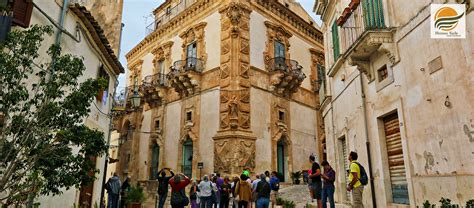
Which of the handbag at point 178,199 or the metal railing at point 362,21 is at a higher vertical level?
the metal railing at point 362,21

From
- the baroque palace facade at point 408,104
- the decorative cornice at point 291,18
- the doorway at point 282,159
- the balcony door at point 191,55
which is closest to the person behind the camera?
the baroque palace facade at point 408,104

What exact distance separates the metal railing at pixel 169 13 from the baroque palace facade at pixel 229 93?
0.11 metres

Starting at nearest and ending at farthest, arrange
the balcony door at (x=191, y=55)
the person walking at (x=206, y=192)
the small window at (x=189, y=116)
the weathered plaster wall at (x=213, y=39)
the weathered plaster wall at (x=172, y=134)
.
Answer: the person walking at (x=206, y=192), the weathered plaster wall at (x=213, y=39), the small window at (x=189, y=116), the balcony door at (x=191, y=55), the weathered plaster wall at (x=172, y=134)

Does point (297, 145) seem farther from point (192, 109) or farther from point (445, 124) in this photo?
point (445, 124)

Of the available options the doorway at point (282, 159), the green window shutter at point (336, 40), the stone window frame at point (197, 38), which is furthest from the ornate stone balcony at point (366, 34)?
the stone window frame at point (197, 38)

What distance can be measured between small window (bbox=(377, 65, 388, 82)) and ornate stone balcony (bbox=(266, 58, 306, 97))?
11954 mm

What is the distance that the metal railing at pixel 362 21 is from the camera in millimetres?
8055

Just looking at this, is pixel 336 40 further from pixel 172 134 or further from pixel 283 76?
pixel 172 134

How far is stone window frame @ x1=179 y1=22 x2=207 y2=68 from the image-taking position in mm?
21259

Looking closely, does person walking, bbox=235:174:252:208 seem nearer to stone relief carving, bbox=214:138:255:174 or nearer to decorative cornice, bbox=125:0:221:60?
stone relief carving, bbox=214:138:255:174

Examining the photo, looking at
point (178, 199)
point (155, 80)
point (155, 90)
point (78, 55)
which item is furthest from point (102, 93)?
point (155, 80)

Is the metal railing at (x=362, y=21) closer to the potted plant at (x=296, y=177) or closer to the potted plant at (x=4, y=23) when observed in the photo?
the potted plant at (x=4, y=23)

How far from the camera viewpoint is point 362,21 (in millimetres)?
8773

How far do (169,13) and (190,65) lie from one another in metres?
7.93
